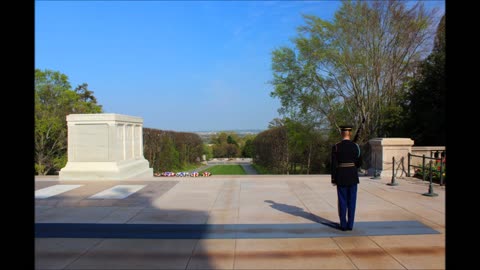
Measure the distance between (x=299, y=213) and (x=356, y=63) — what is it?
14824mm

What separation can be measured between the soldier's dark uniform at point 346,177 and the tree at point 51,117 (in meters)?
28.3

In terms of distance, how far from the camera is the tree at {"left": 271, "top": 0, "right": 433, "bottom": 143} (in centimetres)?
1914

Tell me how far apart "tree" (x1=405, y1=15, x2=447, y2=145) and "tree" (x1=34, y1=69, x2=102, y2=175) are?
25.6m

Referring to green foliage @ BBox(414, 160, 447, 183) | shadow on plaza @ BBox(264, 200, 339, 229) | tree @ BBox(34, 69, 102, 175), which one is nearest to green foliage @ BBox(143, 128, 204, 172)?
tree @ BBox(34, 69, 102, 175)

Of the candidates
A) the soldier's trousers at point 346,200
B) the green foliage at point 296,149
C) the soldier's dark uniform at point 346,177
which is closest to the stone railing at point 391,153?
the soldier's dark uniform at point 346,177

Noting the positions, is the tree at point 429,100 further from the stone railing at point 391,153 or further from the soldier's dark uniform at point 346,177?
the soldier's dark uniform at point 346,177

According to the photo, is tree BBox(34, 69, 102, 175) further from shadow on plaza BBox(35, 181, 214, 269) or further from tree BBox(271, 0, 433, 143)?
shadow on plaza BBox(35, 181, 214, 269)

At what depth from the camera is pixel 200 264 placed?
4254mm

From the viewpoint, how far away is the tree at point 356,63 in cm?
1914

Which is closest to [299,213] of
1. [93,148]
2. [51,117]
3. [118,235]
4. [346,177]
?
[346,177]

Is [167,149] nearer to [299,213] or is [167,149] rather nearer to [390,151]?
[390,151]

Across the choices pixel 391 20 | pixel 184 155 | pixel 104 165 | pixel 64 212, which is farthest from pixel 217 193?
pixel 184 155
